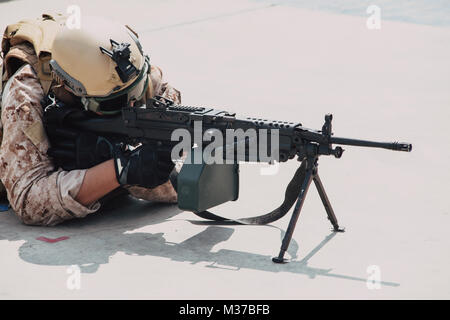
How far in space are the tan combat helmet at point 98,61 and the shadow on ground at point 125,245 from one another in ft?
2.65

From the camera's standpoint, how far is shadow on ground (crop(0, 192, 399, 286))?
4.31 meters

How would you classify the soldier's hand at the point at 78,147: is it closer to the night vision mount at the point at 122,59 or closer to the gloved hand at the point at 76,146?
the gloved hand at the point at 76,146

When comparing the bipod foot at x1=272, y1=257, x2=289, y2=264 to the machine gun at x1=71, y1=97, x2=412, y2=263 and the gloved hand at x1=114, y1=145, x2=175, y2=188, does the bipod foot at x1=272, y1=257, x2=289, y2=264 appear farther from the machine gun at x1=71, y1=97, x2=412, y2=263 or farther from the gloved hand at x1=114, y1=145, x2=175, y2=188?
the gloved hand at x1=114, y1=145, x2=175, y2=188

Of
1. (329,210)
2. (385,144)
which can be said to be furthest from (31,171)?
(385,144)

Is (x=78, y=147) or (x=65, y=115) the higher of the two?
(x=65, y=115)

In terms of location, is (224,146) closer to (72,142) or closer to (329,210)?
(329,210)

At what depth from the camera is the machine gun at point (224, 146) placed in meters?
4.26

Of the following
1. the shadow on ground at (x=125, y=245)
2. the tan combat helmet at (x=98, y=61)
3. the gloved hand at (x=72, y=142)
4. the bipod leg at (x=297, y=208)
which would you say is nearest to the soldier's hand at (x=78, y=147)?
the gloved hand at (x=72, y=142)

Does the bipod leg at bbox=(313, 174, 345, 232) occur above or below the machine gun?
below

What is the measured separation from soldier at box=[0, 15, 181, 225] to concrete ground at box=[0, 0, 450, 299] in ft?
0.90

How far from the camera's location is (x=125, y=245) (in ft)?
15.1

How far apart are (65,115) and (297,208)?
159 cm

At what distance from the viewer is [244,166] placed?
20.4ft

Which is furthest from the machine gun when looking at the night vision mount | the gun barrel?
the night vision mount
